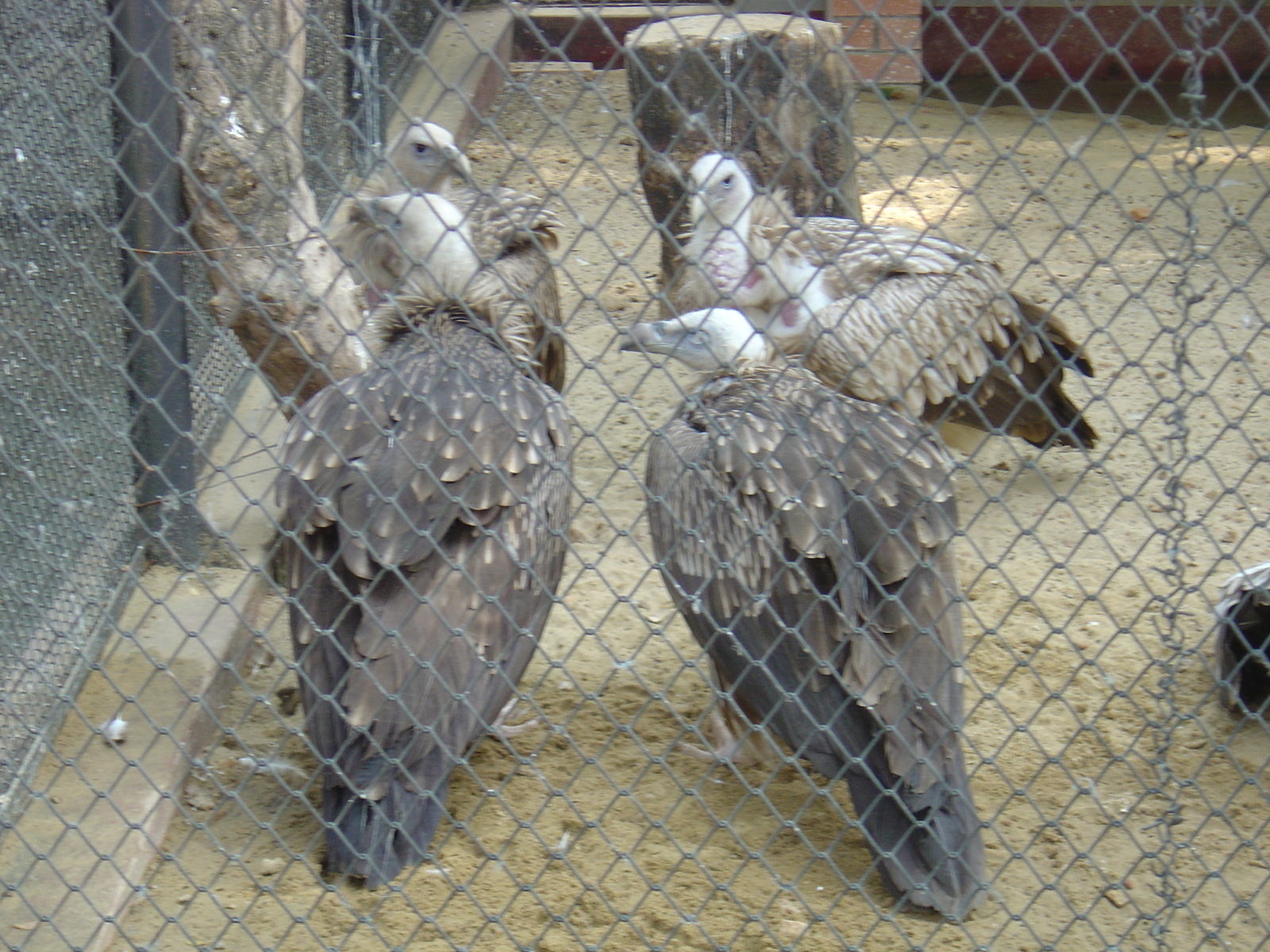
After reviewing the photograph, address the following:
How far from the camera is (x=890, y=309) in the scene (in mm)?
4387

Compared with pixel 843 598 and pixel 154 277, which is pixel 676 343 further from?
pixel 154 277

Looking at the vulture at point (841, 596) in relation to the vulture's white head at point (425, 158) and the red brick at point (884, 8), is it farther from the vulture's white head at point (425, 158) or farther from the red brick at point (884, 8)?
the red brick at point (884, 8)

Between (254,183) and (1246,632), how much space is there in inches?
110

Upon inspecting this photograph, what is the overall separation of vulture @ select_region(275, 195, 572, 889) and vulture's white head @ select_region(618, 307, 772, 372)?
447 millimetres

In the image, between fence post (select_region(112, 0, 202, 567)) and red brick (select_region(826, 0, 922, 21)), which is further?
red brick (select_region(826, 0, 922, 21))

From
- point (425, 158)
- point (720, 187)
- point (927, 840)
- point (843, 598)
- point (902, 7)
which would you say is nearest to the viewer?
point (927, 840)

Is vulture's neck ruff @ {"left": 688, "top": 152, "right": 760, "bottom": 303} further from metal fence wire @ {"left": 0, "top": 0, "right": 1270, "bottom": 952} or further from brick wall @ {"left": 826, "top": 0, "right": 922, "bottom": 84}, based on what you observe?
brick wall @ {"left": 826, "top": 0, "right": 922, "bottom": 84}

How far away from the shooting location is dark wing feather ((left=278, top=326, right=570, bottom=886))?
9.21 ft

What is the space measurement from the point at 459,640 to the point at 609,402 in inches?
90.2

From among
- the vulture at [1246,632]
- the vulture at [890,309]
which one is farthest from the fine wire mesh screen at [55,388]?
the vulture at [1246,632]

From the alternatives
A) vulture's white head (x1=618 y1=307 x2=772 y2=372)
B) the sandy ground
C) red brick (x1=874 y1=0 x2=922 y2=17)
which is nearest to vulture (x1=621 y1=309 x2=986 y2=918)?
the sandy ground

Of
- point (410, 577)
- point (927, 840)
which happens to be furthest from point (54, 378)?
point (927, 840)

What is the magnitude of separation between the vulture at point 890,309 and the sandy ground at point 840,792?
41 centimetres

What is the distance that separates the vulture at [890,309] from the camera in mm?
4332
